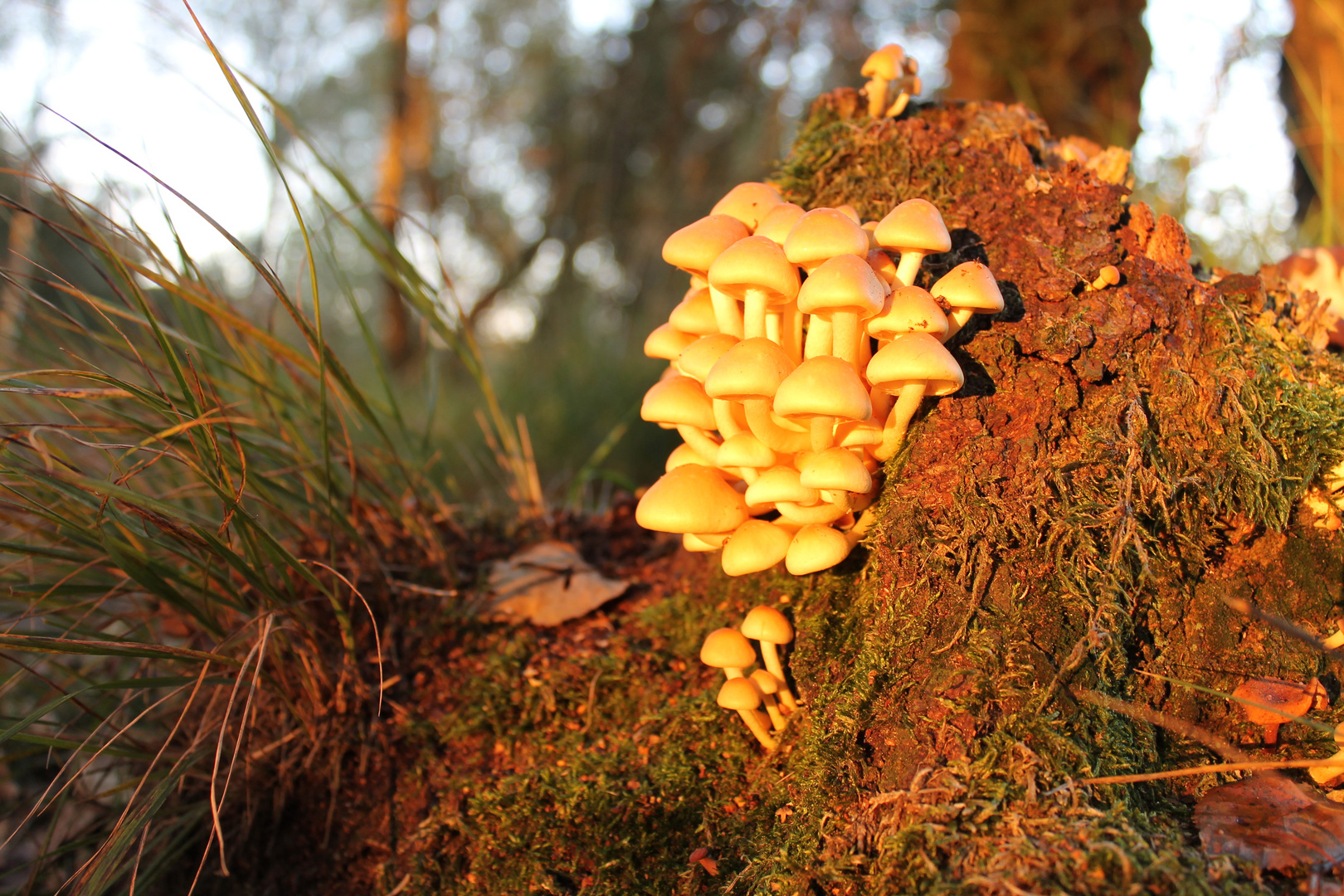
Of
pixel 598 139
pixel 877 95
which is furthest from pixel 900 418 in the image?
pixel 598 139

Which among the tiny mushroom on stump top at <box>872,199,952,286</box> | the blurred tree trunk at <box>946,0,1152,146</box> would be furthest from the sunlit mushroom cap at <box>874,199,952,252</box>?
the blurred tree trunk at <box>946,0,1152,146</box>

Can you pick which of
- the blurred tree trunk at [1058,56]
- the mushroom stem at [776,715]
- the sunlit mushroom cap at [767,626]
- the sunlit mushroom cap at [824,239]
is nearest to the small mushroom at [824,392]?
the sunlit mushroom cap at [824,239]

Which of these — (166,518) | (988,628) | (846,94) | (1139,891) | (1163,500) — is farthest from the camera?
(846,94)

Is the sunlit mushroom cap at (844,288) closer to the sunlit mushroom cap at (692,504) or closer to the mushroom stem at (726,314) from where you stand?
the mushroom stem at (726,314)

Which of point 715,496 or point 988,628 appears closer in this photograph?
point 988,628

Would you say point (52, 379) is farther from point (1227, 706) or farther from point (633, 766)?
point (1227, 706)

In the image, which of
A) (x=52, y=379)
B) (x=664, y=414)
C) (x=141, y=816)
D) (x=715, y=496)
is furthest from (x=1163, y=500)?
(x=52, y=379)

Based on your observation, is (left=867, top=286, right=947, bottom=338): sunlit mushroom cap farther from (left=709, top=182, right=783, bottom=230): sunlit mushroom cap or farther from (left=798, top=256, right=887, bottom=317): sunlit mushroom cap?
(left=709, top=182, right=783, bottom=230): sunlit mushroom cap

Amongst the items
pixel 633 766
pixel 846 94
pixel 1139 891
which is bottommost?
pixel 633 766
